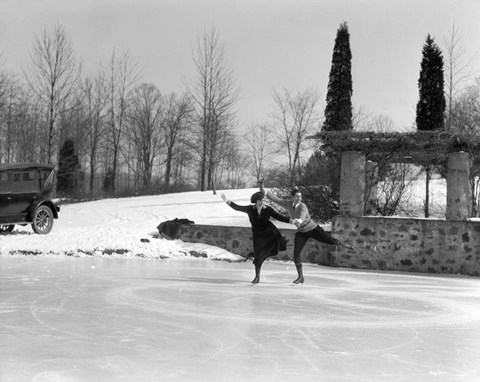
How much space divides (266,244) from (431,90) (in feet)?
81.8

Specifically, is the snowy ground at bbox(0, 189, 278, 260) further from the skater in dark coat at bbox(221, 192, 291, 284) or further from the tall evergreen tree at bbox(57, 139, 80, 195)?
the tall evergreen tree at bbox(57, 139, 80, 195)

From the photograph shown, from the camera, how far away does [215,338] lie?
19.6 ft

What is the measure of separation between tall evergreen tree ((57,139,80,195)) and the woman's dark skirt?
1100 inches

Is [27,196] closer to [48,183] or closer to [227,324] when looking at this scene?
[48,183]

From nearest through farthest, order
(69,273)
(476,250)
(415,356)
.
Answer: (415,356) → (69,273) → (476,250)

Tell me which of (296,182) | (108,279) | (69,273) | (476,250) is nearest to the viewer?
(108,279)

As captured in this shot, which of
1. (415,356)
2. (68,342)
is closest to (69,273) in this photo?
(68,342)

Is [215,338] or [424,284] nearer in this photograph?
[215,338]

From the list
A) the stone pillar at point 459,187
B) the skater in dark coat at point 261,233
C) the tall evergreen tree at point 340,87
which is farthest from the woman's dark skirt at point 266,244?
the tall evergreen tree at point 340,87

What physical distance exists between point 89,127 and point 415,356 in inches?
1540

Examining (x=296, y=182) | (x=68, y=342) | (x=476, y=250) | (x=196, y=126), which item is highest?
(x=196, y=126)

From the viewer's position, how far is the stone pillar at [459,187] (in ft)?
49.2

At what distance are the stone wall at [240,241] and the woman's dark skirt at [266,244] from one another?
4.85 m

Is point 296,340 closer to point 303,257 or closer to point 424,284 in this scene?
point 424,284
